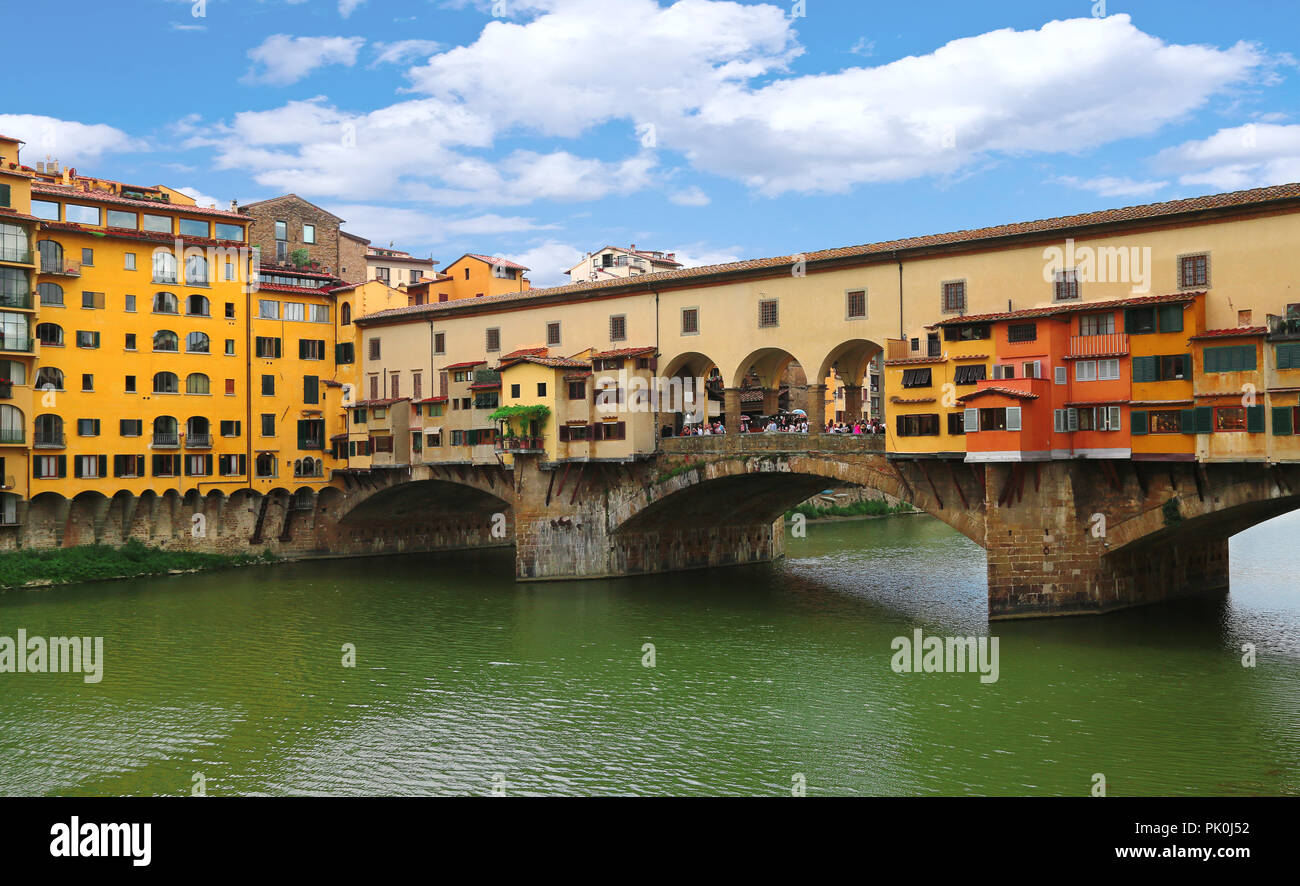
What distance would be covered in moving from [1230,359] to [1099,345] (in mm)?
3452

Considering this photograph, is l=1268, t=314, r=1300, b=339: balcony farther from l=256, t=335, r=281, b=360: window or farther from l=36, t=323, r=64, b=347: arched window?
l=36, t=323, r=64, b=347: arched window

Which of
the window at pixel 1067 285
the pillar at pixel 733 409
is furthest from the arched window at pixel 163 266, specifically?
the window at pixel 1067 285

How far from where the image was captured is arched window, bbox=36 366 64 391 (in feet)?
154

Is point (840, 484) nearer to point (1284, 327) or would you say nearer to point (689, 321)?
point (689, 321)

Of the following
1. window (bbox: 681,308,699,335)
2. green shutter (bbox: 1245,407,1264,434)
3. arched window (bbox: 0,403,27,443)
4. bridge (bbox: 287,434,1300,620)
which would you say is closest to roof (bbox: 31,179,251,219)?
arched window (bbox: 0,403,27,443)

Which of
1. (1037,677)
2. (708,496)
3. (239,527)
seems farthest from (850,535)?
Answer: (1037,677)

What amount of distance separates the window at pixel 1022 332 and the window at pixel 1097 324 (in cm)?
124

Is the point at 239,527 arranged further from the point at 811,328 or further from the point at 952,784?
the point at 952,784

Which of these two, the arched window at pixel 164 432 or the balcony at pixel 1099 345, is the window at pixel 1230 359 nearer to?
the balcony at pixel 1099 345

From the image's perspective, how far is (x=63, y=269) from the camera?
1859 inches

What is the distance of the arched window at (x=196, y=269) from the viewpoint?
51531 mm

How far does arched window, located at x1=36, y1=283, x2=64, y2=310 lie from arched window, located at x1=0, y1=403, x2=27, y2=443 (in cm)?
483

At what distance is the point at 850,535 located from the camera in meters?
64.0
